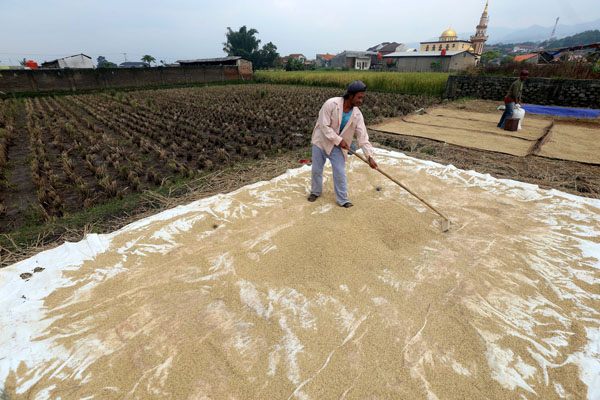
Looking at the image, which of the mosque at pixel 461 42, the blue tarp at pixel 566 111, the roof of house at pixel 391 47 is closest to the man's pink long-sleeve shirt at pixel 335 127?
the blue tarp at pixel 566 111

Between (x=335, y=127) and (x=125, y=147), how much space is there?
4910 mm

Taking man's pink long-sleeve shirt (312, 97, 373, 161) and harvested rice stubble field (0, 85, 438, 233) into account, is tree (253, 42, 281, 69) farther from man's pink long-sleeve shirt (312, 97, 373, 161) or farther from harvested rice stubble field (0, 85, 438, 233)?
man's pink long-sleeve shirt (312, 97, 373, 161)

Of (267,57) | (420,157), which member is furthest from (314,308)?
(267,57)

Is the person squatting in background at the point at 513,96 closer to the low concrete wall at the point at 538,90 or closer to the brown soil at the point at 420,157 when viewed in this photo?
the brown soil at the point at 420,157

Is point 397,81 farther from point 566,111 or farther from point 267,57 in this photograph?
point 267,57

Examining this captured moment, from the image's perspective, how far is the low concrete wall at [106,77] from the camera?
14.6 m

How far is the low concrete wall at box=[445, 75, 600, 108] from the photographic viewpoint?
27.7ft

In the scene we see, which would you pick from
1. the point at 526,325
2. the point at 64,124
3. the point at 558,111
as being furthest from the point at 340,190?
the point at 558,111

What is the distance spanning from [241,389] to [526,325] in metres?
1.73

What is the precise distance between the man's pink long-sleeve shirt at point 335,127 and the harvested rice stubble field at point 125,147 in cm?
229

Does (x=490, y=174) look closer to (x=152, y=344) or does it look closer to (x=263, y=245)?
(x=263, y=245)

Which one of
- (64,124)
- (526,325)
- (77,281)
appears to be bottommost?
(526,325)

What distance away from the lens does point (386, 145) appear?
5633 mm

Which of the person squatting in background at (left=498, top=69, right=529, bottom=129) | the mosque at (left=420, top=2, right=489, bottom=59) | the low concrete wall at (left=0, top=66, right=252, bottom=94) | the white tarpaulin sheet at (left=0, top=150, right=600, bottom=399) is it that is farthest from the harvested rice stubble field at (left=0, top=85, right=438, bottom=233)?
the mosque at (left=420, top=2, right=489, bottom=59)
